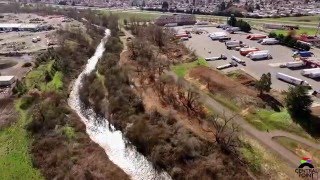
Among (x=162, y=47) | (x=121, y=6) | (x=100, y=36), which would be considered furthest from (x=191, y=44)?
(x=121, y=6)

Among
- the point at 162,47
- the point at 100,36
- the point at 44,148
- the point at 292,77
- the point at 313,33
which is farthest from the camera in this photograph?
the point at 100,36

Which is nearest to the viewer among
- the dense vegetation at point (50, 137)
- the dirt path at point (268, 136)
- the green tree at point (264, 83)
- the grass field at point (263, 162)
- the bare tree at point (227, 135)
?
the grass field at point (263, 162)

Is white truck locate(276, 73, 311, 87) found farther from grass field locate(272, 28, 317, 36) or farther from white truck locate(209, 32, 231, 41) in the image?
grass field locate(272, 28, 317, 36)

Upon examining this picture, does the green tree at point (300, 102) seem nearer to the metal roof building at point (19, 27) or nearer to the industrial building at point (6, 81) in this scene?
the industrial building at point (6, 81)

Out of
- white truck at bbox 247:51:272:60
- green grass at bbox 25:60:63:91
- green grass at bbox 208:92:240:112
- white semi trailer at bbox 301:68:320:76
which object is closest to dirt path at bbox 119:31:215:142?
green grass at bbox 208:92:240:112

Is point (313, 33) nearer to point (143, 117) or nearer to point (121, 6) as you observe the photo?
point (143, 117)

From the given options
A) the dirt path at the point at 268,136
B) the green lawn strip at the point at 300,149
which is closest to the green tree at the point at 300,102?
the dirt path at the point at 268,136
